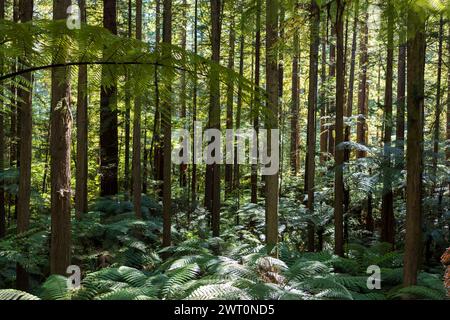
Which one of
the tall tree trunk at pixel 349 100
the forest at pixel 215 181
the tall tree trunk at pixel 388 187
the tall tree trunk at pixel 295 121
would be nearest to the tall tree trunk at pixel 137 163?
the forest at pixel 215 181

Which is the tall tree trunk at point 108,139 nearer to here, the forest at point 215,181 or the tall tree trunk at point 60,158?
the forest at point 215,181

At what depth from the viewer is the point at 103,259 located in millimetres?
8148

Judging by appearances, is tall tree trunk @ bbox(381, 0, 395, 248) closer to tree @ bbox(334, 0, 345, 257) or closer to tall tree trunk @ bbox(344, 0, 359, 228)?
tall tree trunk @ bbox(344, 0, 359, 228)

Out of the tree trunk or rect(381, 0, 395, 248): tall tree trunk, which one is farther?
the tree trunk

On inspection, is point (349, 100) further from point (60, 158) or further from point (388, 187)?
point (60, 158)

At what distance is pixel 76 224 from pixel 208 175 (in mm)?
6058

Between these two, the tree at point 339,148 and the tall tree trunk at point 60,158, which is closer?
the tall tree trunk at point 60,158

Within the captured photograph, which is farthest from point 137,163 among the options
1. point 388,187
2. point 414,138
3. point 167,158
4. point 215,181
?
point 414,138

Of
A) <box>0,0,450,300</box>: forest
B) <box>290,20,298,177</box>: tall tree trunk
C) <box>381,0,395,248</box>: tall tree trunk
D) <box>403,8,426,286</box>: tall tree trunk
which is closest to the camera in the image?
<box>0,0,450,300</box>: forest

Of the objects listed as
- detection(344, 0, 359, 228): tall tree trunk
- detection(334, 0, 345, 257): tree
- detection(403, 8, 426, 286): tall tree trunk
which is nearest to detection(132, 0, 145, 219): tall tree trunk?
detection(334, 0, 345, 257): tree

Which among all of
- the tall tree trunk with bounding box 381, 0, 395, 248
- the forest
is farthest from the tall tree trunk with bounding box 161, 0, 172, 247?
the tall tree trunk with bounding box 381, 0, 395, 248

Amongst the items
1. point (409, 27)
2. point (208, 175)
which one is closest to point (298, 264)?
point (409, 27)

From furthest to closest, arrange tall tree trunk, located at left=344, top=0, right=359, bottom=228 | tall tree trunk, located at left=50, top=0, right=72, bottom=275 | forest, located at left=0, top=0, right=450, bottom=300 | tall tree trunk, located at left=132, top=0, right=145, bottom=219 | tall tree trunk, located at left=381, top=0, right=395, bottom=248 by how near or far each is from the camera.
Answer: tall tree trunk, located at left=344, top=0, right=359, bottom=228
tall tree trunk, located at left=132, top=0, right=145, bottom=219
tall tree trunk, located at left=381, top=0, right=395, bottom=248
tall tree trunk, located at left=50, top=0, right=72, bottom=275
forest, located at left=0, top=0, right=450, bottom=300

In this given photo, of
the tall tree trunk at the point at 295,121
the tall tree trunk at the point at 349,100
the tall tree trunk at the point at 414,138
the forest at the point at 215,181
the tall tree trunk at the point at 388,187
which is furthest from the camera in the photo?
the tall tree trunk at the point at 295,121
